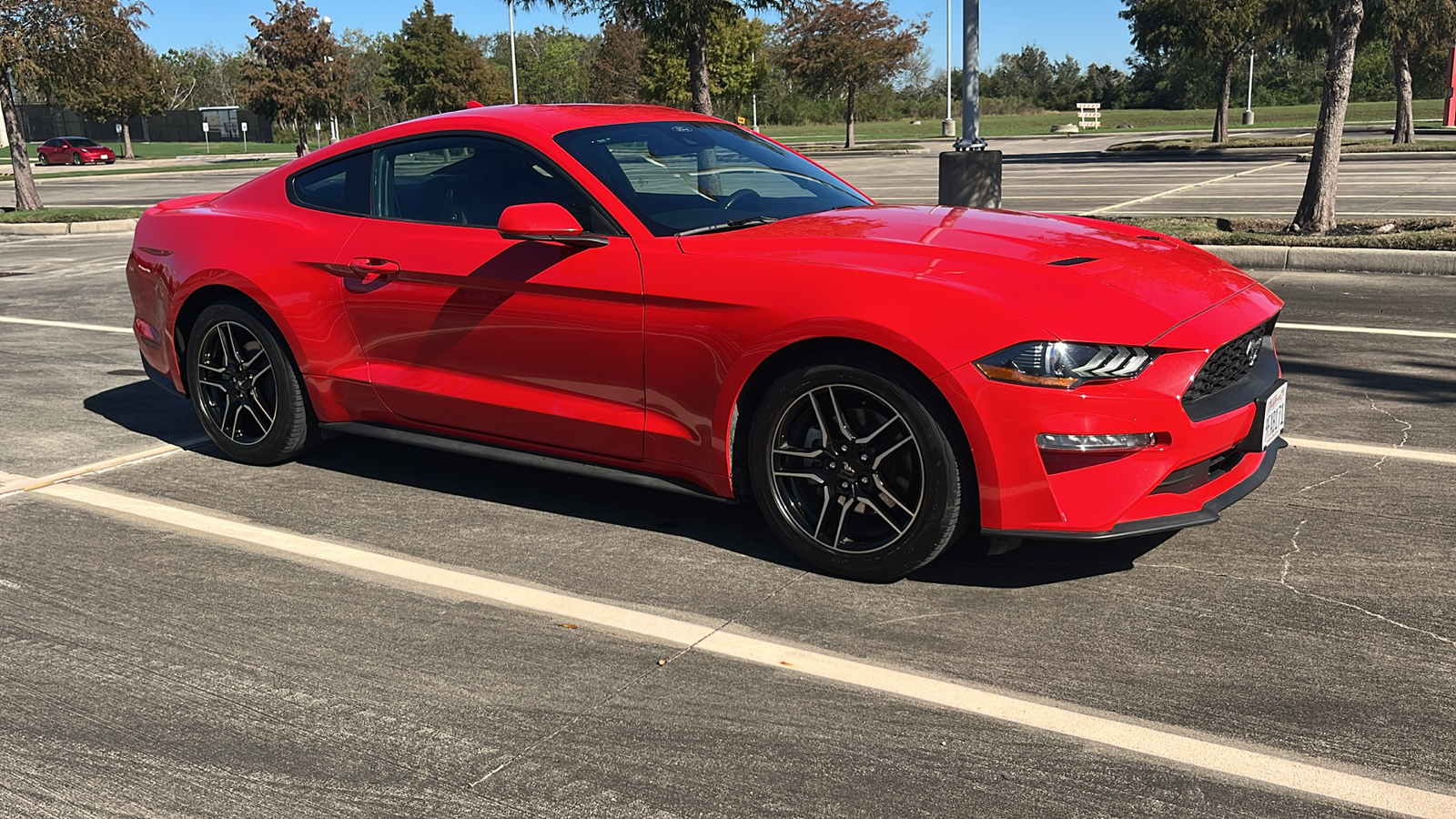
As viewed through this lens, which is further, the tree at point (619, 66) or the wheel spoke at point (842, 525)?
the tree at point (619, 66)

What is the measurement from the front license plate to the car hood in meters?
0.37

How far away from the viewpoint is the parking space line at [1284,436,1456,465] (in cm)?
533

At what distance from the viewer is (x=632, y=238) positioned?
441 centimetres

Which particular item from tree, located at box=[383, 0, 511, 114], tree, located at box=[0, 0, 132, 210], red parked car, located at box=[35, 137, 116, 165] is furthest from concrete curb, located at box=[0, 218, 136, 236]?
red parked car, located at box=[35, 137, 116, 165]

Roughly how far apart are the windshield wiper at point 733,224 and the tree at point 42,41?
68.6 feet

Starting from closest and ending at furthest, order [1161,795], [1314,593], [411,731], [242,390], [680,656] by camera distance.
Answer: [1161,795] < [411,731] < [680,656] < [1314,593] < [242,390]

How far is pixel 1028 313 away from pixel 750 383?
96cm

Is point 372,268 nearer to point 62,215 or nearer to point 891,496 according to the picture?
point 891,496

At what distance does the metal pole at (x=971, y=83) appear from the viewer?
1315 cm

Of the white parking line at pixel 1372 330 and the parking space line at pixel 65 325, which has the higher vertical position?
the parking space line at pixel 65 325

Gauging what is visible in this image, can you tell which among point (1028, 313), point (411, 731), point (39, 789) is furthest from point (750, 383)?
point (39, 789)

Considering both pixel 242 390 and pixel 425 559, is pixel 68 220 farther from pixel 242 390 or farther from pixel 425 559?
pixel 425 559

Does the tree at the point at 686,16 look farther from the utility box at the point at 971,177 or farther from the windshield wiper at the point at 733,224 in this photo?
the windshield wiper at the point at 733,224

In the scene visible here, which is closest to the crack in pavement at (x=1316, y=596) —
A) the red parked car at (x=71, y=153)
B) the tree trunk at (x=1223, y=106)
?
the tree trunk at (x=1223, y=106)
